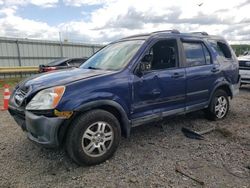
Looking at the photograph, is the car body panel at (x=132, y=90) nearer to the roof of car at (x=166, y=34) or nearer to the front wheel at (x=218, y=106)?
the roof of car at (x=166, y=34)

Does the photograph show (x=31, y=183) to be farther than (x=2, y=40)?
No

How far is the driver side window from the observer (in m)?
4.46

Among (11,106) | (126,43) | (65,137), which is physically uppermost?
(126,43)

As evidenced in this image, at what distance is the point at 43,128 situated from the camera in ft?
11.3

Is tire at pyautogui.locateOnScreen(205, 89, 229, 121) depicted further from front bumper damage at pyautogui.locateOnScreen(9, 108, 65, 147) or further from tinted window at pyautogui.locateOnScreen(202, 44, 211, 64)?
front bumper damage at pyautogui.locateOnScreen(9, 108, 65, 147)

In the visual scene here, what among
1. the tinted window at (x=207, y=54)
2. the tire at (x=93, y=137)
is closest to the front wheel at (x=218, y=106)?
the tinted window at (x=207, y=54)

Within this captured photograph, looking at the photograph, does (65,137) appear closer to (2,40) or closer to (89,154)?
(89,154)

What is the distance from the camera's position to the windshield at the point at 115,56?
4336mm

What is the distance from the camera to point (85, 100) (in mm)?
3562

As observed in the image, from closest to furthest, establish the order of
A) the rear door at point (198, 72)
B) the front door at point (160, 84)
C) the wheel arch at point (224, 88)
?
the front door at point (160, 84) → the rear door at point (198, 72) → the wheel arch at point (224, 88)

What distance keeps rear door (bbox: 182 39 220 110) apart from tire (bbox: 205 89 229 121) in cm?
28

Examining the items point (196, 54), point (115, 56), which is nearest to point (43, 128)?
point (115, 56)

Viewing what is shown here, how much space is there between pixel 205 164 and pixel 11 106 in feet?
9.98

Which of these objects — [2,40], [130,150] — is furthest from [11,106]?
[2,40]
